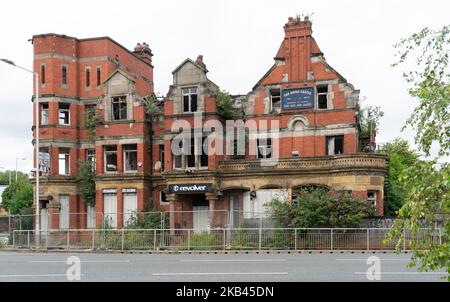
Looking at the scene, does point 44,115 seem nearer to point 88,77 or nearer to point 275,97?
point 88,77

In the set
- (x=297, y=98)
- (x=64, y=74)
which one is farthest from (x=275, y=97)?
(x=64, y=74)

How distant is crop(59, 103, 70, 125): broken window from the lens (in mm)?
39812

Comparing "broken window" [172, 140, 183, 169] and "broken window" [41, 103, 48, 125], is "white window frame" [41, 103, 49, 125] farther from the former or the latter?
"broken window" [172, 140, 183, 169]

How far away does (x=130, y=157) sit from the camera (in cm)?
3853

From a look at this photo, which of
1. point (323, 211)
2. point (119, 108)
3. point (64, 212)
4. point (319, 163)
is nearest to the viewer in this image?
point (323, 211)

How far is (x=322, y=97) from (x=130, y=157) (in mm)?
14194

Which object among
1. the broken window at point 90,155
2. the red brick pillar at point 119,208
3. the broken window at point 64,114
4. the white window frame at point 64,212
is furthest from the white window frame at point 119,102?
the white window frame at point 64,212

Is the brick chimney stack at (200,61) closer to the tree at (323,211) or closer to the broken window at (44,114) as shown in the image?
the broken window at (44,114)

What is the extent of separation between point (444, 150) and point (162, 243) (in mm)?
24841

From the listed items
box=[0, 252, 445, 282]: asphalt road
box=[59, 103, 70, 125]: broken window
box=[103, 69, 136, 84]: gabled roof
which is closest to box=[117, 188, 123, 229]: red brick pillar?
box=[59, 103, 70, 125]: broken window

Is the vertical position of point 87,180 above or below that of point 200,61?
below

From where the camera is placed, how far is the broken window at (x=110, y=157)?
38562 millimetres

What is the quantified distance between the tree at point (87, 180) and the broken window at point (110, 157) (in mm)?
1345
